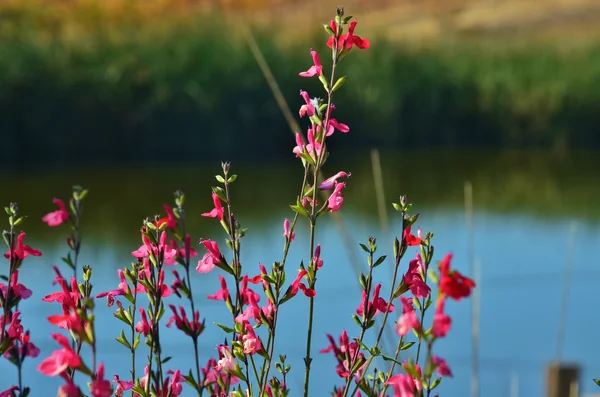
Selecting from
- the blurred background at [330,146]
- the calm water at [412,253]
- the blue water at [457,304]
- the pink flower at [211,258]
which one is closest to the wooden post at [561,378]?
the calm water at [412,253]

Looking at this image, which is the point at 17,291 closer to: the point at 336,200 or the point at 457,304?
the point at 336,200

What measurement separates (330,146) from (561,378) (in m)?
5.45

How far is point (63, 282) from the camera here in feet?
2.59

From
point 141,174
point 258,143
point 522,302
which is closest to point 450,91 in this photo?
point 258,143

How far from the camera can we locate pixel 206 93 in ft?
21.9

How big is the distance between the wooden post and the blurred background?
3.80 ft

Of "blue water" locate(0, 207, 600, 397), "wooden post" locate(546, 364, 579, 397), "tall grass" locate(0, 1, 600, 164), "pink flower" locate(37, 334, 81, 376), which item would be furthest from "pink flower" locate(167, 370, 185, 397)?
"tall grass" locate(0, 1, 600, 164)

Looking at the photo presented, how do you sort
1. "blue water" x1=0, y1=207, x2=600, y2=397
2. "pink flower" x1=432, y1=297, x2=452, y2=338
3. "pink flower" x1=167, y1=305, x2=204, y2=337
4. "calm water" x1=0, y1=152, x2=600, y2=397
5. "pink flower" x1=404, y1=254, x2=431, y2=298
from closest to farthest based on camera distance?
"pink flower" x1=432, y1=297, x2=452, y2=338 → "pink flower" x1=404, y1=254, x2=431, y2=298 → "pink flower" x1=167, y1=305, x2=204, y2=337 → "blue water" x1=0, y1=207, x2=600, y2=397 → "calm water" x1=0, y1=152, x2=600, y2=397

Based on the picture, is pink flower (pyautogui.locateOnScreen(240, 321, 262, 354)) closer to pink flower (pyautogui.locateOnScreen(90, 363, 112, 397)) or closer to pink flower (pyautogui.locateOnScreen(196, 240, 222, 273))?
pink flower (pyautogui.locateOnScreen(196, 240, 222, 273))

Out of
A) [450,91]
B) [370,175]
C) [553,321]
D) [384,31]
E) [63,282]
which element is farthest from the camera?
[384,31]

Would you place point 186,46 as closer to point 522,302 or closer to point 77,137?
point 77,137

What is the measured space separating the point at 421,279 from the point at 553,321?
344 centimetres

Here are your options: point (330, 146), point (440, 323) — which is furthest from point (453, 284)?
point (330, 146)

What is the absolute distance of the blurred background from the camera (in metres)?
4.19
